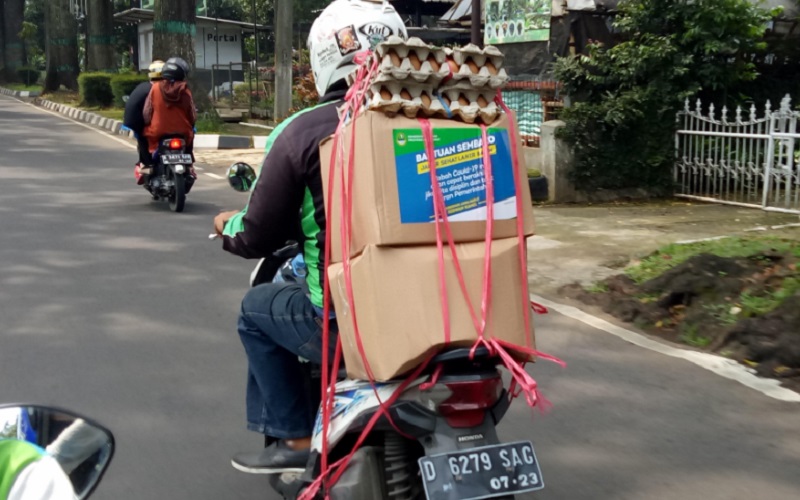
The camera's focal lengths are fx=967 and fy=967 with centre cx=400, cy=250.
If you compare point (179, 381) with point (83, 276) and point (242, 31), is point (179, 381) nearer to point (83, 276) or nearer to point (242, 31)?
point (83, 276)

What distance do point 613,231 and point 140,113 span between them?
5.22 m

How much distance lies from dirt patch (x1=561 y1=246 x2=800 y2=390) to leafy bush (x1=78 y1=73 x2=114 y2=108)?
22.7 meters

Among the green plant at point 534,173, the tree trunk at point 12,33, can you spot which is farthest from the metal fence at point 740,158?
the tree trunk at point 12,33

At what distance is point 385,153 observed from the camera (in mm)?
2496

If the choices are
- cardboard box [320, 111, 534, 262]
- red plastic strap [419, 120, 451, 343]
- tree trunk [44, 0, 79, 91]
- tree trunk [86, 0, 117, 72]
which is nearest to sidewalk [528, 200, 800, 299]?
cardboard box [320, 111, 534, 262]

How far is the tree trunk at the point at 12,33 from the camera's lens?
47625mm

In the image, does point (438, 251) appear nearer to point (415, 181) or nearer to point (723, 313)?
point (415, 181)

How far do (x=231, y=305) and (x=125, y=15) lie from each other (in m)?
33.1

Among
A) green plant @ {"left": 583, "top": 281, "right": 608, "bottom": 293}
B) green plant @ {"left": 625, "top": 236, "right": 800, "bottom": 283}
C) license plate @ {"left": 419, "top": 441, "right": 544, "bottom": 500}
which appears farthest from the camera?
green plant @ {"left": 625, "top": 236, "right": 800, "bottom": 283}

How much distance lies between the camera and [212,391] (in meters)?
4.74

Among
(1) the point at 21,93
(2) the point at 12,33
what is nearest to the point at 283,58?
(1) the point at 21,93

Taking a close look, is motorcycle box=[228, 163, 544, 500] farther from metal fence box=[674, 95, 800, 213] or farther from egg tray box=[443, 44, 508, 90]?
metal fence box=[674, 95, 800, 213]

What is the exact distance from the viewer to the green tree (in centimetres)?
1132

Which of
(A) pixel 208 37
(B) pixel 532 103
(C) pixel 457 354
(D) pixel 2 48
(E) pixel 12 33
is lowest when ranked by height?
(C) pixel 457 354
